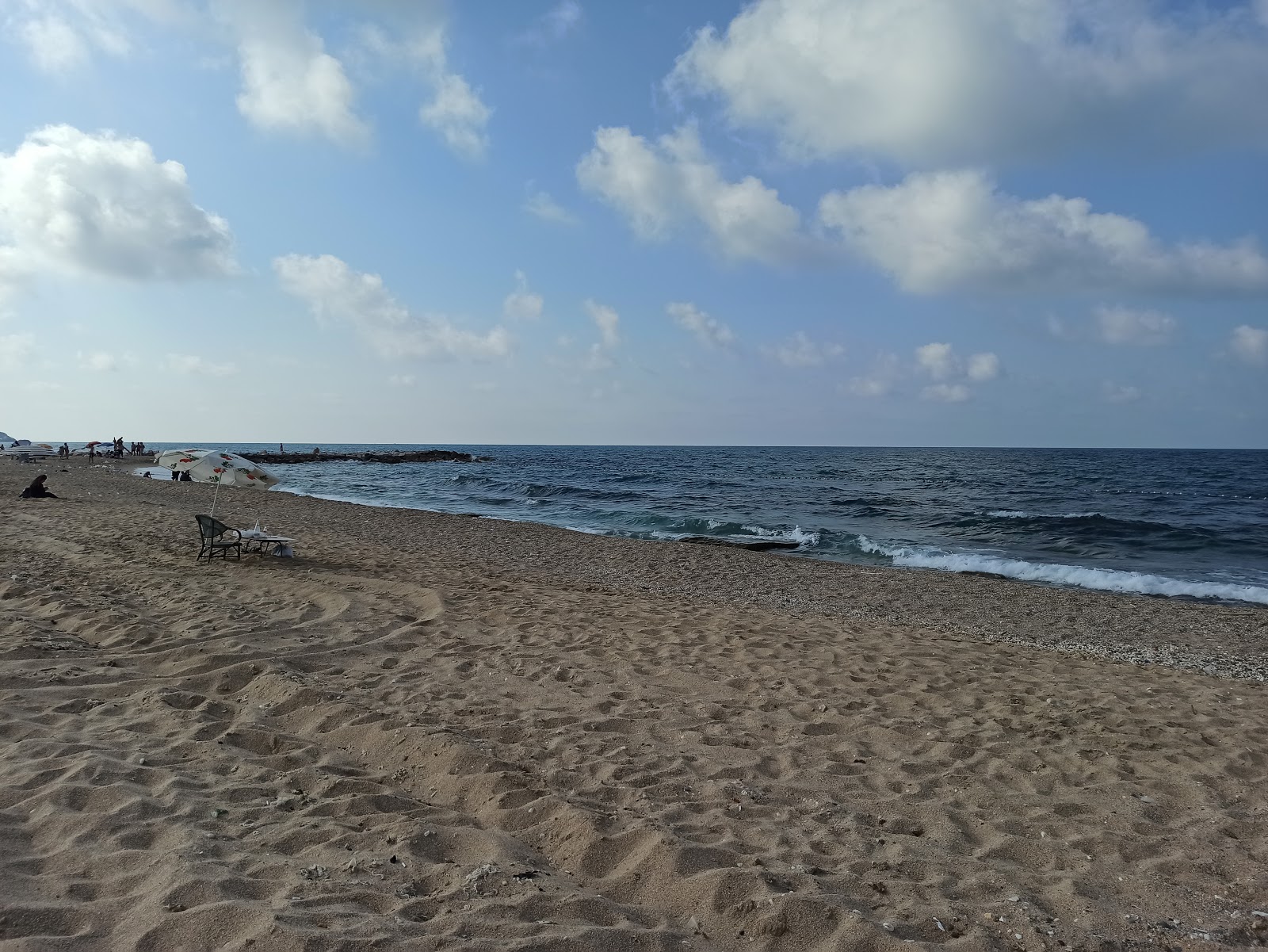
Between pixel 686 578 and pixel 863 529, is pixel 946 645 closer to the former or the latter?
pixel 686 578

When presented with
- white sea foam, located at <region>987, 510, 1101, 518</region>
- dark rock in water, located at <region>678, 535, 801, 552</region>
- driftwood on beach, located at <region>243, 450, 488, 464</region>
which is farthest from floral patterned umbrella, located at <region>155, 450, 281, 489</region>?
driftwood on beach, located at <region>243, 450, 488, 464</region>

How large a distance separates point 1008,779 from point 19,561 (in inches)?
465

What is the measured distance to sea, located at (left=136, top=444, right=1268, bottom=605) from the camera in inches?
637

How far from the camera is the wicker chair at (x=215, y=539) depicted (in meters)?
11.0

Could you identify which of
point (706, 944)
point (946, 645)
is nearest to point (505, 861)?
point (706, 944)

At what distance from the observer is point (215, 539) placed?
11.6 metres

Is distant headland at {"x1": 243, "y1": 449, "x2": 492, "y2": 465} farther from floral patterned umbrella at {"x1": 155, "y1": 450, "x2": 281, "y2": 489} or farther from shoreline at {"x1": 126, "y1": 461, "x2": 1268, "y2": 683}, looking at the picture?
shoreline at {"x1": 126, "y1": 461, "x2": 1268, "y2": 683}

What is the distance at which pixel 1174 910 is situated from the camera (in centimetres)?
321

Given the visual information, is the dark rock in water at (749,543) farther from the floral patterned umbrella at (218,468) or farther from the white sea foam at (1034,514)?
the floral patterned umbrella at (218,468)

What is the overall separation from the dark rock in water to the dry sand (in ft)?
30.2

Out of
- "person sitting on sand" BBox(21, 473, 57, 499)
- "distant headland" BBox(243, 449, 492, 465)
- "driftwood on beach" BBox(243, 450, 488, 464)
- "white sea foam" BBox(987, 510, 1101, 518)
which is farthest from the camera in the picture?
"driftwood on beach" BBox(243, 450, 488, 464)

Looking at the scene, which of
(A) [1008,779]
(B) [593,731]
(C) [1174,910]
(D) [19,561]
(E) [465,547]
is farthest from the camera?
(E) [465,547]

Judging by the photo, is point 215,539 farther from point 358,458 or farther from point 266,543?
point 358,458

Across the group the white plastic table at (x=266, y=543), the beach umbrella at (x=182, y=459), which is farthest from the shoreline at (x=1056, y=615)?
the beach umbrella at (x=182, y=459)
